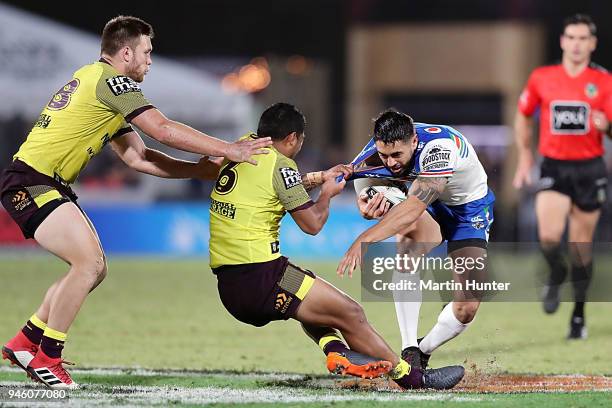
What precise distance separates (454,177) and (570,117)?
3.10 m

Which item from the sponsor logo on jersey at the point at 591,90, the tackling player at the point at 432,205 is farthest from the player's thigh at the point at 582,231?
the tackling player at the point at 432,205

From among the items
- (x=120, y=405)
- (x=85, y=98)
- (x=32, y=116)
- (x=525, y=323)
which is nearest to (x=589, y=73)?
(x=525, y=323)

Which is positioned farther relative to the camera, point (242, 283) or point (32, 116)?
point (32, 116)

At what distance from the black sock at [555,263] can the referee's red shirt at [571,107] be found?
828 millimetres

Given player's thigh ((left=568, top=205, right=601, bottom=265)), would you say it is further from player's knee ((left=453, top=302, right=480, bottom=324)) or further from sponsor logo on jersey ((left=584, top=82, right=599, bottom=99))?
player's knee ((left=453, top=302, right=480, bottom=324))

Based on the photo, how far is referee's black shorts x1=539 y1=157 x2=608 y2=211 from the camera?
10.1 m

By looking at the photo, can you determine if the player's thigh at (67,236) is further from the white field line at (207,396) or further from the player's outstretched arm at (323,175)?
the player's outstretched arm at (323,175)

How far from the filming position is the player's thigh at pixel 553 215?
1003 centimetres

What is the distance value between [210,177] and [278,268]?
3.44 ft

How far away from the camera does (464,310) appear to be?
7.39m

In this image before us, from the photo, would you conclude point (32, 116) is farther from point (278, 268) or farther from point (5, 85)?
point (278, 268)

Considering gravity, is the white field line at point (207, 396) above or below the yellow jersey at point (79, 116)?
below

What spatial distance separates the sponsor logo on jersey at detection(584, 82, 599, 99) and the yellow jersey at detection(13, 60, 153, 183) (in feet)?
15.7

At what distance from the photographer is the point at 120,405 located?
611 centimetres
